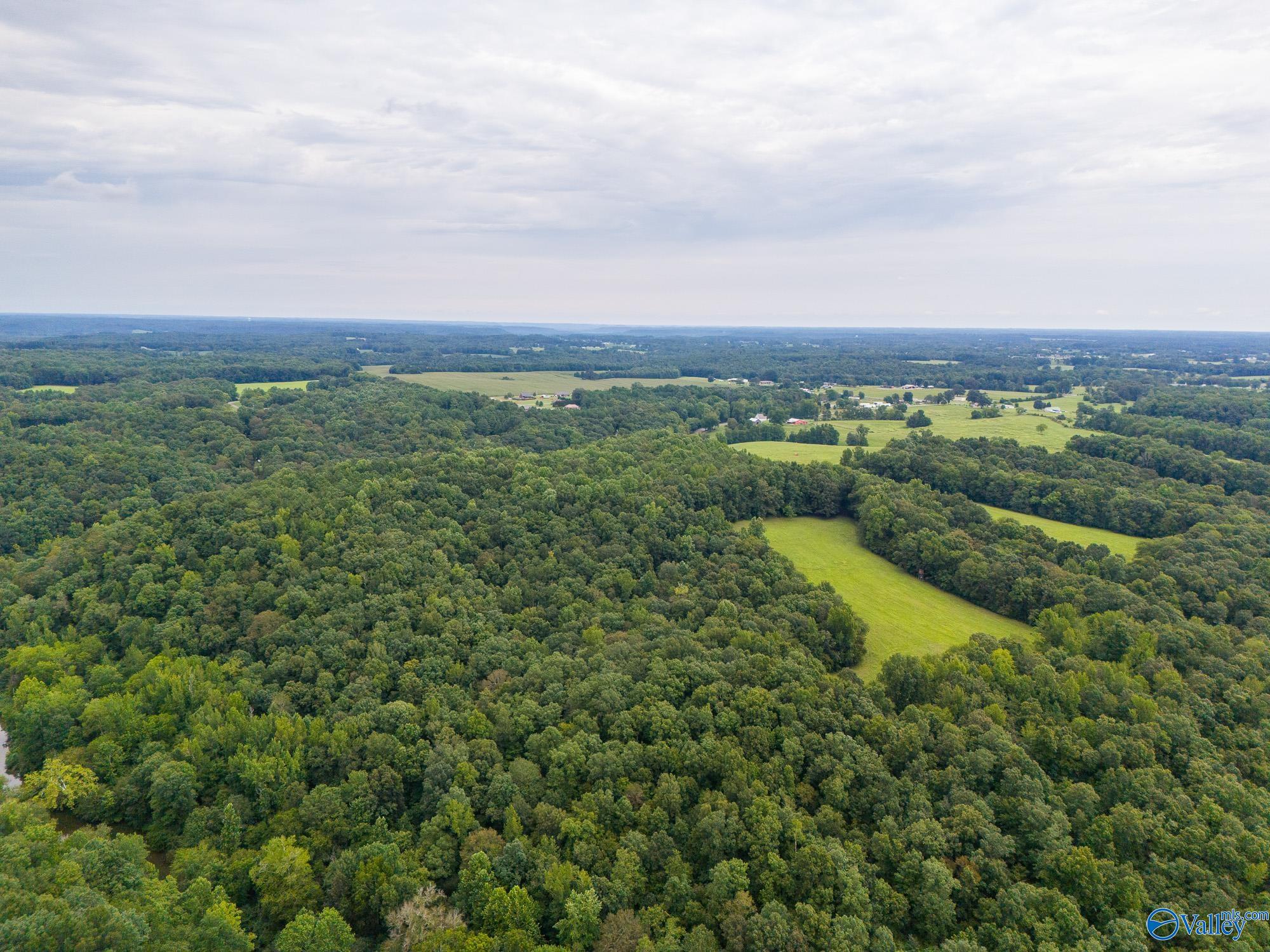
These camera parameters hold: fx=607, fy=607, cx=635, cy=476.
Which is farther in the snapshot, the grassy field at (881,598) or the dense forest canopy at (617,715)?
the grassy field at (881,598)

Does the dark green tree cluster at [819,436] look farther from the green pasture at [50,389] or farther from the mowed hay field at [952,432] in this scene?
the green pasture at [50,389]

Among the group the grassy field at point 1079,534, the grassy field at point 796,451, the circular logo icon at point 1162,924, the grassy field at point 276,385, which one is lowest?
the circular logo icon at point 1162,924

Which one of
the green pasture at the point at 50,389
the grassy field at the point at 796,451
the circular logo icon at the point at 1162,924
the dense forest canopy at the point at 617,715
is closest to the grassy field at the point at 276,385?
the green pasture at the point at 50,389

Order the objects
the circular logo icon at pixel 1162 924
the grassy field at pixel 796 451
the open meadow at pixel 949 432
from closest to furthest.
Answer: the circular logo icon at pixel 1162 924 → the grassy field at pixel 796 451 → the open meadow at pixel 949 432

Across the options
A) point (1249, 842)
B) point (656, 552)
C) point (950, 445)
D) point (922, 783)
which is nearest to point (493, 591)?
point (656, 552)

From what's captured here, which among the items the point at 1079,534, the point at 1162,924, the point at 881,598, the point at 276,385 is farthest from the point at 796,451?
the point at 276,385
